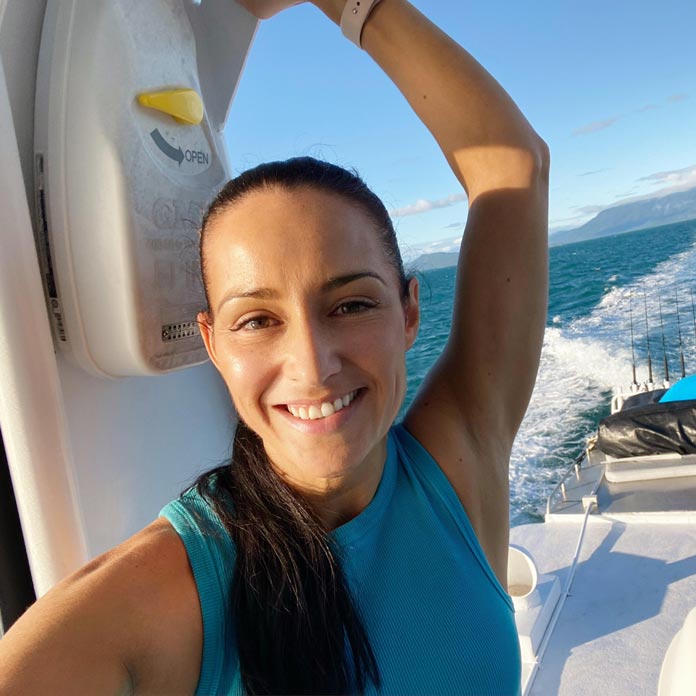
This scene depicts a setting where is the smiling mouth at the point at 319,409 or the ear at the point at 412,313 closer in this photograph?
the smiling mouth at the point at 319,409

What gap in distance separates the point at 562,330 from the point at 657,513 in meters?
7.13

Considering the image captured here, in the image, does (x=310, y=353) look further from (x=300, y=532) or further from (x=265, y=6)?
(x=265, y=6)

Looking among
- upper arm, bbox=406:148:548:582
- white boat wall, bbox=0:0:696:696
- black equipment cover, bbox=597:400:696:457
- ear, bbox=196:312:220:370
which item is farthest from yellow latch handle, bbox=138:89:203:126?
black equipment cover, bbox=597:400:696:457

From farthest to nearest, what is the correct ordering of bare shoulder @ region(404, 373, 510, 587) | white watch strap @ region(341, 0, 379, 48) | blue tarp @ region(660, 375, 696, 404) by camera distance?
blue tarp @ region(660, 375, 696, 404)
white watch strap @ region(341, 0, 379, 48)
bare shoulder @ region(404, 373, 510, 587)

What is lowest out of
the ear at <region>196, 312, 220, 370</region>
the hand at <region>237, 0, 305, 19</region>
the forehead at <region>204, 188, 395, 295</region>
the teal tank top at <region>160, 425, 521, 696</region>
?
the teal tank top at <region>160, 425, 521, 696</region>

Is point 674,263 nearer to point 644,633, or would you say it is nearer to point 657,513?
point 657,513

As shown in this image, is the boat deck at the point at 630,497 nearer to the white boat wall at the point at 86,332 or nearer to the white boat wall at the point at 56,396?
the white boat wall at the point at 86,332

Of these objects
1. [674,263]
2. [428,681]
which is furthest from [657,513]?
[674,263]

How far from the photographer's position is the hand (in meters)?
1.11

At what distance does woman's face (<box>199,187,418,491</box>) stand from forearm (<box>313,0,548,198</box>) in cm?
44

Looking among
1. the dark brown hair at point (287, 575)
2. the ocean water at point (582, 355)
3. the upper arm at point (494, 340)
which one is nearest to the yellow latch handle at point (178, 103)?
the dark brown hair at point (287, 575)

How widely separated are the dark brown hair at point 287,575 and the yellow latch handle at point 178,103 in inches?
6.5

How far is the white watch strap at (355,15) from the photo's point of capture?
3.57 ft

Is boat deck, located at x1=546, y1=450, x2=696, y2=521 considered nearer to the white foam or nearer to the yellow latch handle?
the white foam
